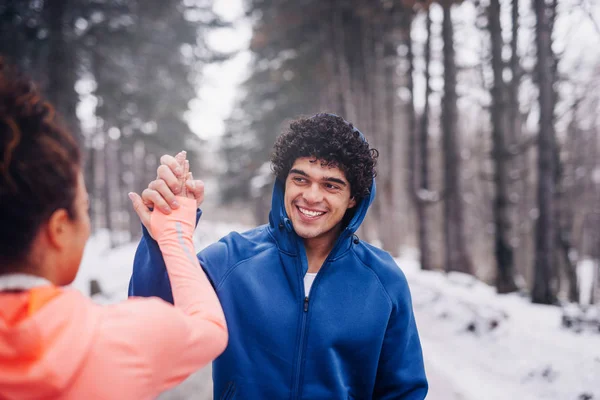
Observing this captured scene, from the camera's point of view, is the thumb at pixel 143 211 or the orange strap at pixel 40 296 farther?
the thumb at pixel 143 211

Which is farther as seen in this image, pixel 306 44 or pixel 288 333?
pixel 306 44

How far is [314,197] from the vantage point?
226 centimetres

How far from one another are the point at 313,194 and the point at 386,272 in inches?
26.0

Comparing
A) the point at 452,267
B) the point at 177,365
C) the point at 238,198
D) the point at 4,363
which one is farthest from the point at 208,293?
the point at 238,198

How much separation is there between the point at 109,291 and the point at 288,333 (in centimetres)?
833

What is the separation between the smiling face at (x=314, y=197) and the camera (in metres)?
2.28

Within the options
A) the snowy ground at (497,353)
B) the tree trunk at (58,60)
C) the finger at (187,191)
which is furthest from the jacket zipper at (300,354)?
the tree trunk at (58,60)

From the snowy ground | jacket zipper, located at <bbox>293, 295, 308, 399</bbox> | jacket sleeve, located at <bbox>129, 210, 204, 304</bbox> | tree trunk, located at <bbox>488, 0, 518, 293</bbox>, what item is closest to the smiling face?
jacket zipper, located at <bbox>293, 295, 308, 399</bbox>

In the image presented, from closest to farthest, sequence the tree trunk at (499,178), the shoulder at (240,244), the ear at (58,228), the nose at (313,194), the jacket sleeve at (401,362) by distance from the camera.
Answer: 1. the ear at (58,228)
2. the jacket sleeve at (401,362)
3. the shoulder at (240,244)
4. the nose at (313,194)
5. the tree trunk at (499,178)

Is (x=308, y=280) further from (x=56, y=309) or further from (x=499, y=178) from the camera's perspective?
(x=499, y=178)

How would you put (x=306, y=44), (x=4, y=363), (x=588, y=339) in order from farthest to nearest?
(x=306, y=44), (x=588, y=339), (x=4, y=363)

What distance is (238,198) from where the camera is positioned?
2345cm

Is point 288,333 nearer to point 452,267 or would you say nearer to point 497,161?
point 497,161

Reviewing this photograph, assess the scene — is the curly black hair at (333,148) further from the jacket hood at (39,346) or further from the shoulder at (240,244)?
the jacket hood at (39,346)
